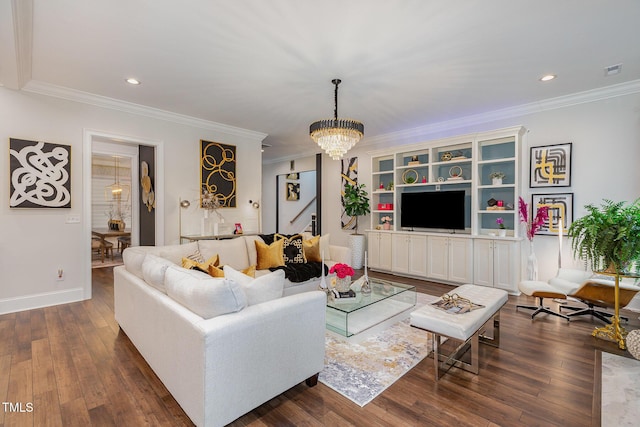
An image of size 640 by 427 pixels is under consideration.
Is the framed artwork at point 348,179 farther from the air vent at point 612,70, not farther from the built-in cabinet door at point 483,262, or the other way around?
the air vent at point 612,70

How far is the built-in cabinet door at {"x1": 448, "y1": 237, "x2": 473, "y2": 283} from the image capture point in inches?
196

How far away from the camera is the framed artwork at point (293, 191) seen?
9493mm

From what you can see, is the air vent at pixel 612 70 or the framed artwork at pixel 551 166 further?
the framed artwork at pixel 551 166

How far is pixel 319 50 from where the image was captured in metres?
3.03

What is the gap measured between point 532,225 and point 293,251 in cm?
353

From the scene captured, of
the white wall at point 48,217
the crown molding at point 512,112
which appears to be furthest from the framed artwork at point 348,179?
the white wall at point 48,217

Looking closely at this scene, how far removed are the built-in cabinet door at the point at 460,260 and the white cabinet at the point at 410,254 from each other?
0.47 m

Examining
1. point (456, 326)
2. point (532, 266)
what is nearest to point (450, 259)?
point (532, 266)

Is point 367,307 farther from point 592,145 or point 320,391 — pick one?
point 592,145

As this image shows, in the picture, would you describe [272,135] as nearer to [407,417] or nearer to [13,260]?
[13,260]

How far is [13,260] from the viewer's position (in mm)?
3852

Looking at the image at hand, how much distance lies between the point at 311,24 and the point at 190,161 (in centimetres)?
362

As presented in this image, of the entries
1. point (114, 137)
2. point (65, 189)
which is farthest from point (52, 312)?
point (114, 137)

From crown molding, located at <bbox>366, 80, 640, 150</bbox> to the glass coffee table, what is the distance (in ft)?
11.1
